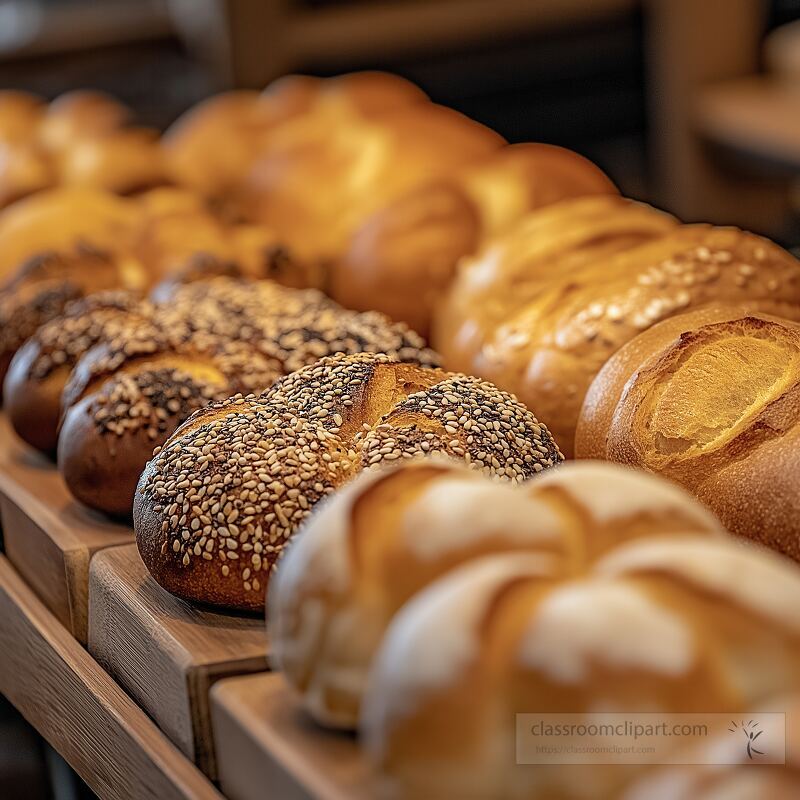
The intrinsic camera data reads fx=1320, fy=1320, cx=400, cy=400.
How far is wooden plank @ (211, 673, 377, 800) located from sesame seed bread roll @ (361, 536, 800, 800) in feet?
0.22

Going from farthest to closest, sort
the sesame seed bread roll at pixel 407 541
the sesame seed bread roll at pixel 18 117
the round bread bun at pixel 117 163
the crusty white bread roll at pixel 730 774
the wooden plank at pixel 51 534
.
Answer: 1. the sesame seed bread roll at pixel 18 117
2. the round bread bun at pixel 117 163
3. the wooden plank at pixel 51 534
4. the sesame seed bread roll at pixel 407 541
5. the crusty white bread roll at pixel 730 774

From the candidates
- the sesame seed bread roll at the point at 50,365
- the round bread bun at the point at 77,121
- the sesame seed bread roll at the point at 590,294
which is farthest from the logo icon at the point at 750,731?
the round bread bun at the point at 77,121

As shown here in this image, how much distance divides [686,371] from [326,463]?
0.86ft

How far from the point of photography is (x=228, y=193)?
191 centimetres

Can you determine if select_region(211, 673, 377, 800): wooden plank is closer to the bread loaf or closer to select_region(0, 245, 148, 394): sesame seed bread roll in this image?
select_region(0, 245, 148, 394): sesame seed bread roll

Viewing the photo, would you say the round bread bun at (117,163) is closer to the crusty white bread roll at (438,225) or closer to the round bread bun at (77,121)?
the round bread bun at (77,121)

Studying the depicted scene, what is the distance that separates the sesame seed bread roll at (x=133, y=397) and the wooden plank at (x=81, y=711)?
12 cm

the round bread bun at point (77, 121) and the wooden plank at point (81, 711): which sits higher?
the round bread bun at point (77, 121)

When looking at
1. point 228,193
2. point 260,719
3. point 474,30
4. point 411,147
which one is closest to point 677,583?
point 260,719

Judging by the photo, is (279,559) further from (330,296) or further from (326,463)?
(330,296)

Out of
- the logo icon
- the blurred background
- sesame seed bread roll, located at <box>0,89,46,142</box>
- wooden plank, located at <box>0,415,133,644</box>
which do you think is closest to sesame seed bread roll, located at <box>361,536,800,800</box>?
the logo icon

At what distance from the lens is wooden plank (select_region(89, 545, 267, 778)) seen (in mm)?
811

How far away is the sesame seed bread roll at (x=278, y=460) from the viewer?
87cm

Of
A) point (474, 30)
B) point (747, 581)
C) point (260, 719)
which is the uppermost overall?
point (747, 581)
